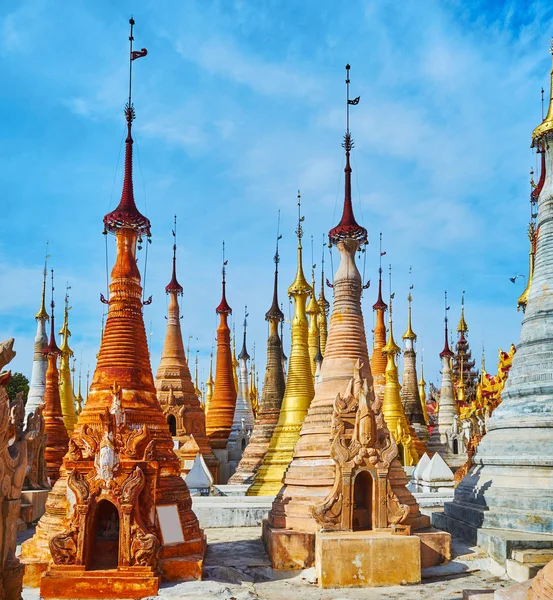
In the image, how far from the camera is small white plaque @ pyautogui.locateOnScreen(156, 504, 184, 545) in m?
12.7

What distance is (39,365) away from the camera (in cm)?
3059

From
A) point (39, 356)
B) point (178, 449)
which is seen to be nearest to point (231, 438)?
point (178, 449)

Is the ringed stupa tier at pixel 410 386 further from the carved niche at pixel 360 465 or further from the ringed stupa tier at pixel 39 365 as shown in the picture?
the carved niche at pixel 360 465

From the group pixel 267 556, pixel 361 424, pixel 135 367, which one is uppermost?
pixel 135 367

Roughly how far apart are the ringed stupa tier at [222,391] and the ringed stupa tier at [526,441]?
18985 mm

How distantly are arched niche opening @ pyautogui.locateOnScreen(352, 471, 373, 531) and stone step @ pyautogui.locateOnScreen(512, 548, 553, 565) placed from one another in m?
2.93

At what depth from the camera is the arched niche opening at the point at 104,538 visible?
12328mm

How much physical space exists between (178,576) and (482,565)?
242 inches

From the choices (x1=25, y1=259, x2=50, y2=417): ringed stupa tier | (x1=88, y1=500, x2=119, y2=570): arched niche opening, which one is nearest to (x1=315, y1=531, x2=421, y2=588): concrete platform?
(x1=88, y1=500, x2=119, y2=570): arched niche opening

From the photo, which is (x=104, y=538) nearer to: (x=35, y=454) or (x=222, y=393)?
(x=35, y=454)

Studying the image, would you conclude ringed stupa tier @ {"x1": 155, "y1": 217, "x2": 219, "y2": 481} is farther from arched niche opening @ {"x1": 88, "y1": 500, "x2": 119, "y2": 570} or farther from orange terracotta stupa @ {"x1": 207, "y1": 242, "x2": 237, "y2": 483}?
arched niche opening @ {"x1": 88, "y1": 500, "x2": 119, "y2": 570}

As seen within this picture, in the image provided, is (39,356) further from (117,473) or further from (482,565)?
(482,565)

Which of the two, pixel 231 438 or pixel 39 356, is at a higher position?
pixel 39 356

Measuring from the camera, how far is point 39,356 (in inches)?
1205
